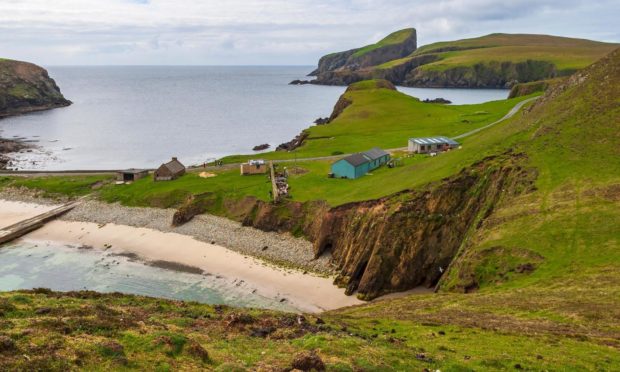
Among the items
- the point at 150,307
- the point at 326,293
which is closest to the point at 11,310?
the point at 150,307

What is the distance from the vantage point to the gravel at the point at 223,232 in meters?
63.8

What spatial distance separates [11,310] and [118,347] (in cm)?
963

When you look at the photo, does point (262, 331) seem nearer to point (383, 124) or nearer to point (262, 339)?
point (262, 339)

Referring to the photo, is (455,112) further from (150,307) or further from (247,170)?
(150,307)

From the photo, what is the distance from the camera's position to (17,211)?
86.4 metres

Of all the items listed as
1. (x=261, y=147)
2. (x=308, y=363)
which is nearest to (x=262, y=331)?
(x=308, y=363)

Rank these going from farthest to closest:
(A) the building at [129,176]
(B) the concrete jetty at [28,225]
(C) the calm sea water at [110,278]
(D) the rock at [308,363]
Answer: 1. (A) the building at [129,176]
2. (B) the concrete jetty at [28,225]
3. (C) the calm sea water at [110,278]
4. (D) the rock at [308,363]

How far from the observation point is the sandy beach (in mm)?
53797

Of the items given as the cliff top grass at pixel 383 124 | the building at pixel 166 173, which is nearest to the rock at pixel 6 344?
the building at pixel 166 173

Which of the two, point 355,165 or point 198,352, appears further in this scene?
point 355,165

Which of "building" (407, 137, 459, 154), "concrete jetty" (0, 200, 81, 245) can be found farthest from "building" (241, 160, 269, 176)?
"concrete jetty" (0, 200, 81, 245)

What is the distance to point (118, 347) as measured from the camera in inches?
844

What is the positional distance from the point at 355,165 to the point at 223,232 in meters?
26.0

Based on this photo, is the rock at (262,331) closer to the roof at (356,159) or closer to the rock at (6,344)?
the rock at (6,344)
